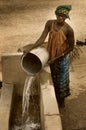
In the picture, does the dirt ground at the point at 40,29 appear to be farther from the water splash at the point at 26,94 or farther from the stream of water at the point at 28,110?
the water splash at the point at 26,94

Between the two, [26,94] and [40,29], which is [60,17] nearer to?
[26,94]

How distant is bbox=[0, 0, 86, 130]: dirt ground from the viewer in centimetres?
571

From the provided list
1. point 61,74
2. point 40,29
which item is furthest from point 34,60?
point 40,29

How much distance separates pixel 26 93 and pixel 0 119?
40.4 inches

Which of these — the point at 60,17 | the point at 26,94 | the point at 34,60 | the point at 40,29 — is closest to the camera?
the point at 60,17

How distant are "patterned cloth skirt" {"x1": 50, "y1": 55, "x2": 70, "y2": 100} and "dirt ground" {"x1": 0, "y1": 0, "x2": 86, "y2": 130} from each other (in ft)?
1.27

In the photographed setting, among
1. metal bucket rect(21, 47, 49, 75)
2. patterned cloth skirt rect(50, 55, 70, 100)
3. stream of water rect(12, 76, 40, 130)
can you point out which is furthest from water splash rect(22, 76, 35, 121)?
patterned cloth skirt rect(50, 55, 70, 100)

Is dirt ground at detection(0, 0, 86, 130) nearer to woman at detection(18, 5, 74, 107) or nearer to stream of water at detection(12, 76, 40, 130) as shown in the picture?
stream of water at detection(12, 76, 40, 130)

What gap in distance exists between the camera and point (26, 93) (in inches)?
211

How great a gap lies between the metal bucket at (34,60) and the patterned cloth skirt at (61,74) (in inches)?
10.8

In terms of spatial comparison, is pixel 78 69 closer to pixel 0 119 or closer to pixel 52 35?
pixel 52 35

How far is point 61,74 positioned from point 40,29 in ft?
13.6

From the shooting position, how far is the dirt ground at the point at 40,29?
5.71 meters

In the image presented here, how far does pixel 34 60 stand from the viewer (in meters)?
5.21
